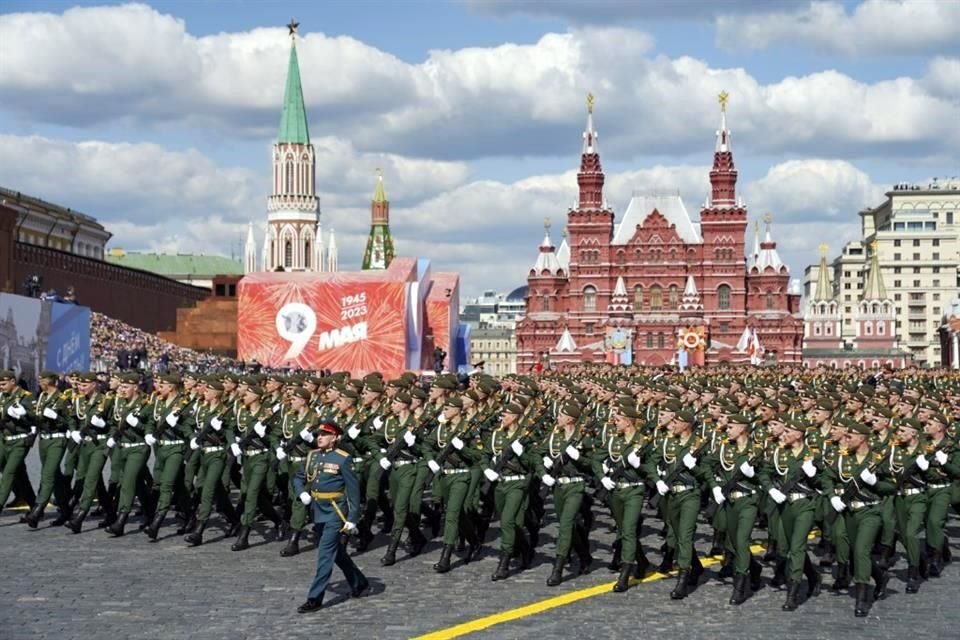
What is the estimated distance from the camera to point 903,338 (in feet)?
538

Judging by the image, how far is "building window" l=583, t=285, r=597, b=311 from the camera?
111000 millimetres

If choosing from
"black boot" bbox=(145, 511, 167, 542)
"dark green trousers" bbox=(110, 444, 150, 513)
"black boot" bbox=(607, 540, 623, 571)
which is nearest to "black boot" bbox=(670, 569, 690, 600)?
"black boot" bbox=(607, 540, 623, 571)

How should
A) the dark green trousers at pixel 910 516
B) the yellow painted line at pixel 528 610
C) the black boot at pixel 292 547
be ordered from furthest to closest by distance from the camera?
the black boot at pixel 292 547 < the dark green trousers at pixel 910 516 < the yellow painted line at pixel 528 610

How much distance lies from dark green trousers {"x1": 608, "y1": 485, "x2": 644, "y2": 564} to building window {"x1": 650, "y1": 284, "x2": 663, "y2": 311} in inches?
3828

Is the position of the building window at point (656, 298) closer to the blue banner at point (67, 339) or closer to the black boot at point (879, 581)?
the blue banner at point (67, 339)

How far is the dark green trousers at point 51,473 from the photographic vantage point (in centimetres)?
1706

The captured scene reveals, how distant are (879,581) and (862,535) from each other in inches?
22.2

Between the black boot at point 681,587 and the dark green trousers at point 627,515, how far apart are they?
50cm

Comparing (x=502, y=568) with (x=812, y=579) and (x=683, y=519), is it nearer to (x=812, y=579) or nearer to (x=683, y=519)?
(x=683, y=519)

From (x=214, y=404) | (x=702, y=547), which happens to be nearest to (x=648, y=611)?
(x=702, y=547)

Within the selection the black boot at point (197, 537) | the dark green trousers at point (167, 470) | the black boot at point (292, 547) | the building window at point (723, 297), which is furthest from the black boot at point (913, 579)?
the building window at point (723, 297)

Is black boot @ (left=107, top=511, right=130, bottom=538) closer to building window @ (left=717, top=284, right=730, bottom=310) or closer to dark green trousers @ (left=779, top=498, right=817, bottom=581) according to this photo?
dark green trousers @ (left=779, top=498, right=817, bottom=581)

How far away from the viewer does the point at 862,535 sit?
13062 mm

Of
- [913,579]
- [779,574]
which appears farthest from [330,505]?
[913,579]
